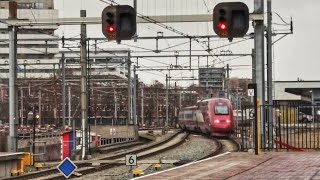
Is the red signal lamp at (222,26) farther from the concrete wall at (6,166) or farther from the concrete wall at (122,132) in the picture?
the concrete wall at (122,132)

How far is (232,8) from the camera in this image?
2006cm

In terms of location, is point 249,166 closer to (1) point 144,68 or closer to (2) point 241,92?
(1) point 144,68

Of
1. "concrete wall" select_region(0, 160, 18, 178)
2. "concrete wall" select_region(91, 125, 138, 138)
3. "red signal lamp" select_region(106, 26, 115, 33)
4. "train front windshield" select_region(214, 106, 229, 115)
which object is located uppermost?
"red signal lamp" select_region(106, 26, 115, 33)

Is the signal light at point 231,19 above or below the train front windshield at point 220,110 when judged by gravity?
above

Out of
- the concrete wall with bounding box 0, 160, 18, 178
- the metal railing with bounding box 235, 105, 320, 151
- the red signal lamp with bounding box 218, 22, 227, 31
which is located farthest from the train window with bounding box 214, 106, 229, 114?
the red signal lamp with bounding box 218, 22, 227, 31

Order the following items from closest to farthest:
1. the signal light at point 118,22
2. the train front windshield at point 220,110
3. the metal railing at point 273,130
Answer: the signal light at point 118,22
the metal railing at point 273,130
the train front windshield at point 220,110

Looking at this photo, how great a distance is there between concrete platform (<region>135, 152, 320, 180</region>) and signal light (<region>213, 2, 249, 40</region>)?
→ 414 cm

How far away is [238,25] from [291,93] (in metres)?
90.9

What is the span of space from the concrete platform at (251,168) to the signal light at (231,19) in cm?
414

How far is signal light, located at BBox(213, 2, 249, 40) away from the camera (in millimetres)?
20016

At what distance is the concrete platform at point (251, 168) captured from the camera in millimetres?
15315

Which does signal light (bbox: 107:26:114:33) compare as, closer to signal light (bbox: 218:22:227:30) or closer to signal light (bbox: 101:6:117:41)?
signal light (bbox: 101:6:117:41)

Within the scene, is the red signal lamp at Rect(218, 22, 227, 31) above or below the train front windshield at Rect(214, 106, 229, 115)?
above

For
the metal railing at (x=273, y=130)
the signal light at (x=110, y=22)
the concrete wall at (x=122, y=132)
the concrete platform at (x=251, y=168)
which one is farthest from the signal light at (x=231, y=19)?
the concrete wall at (x=122, y=132)
